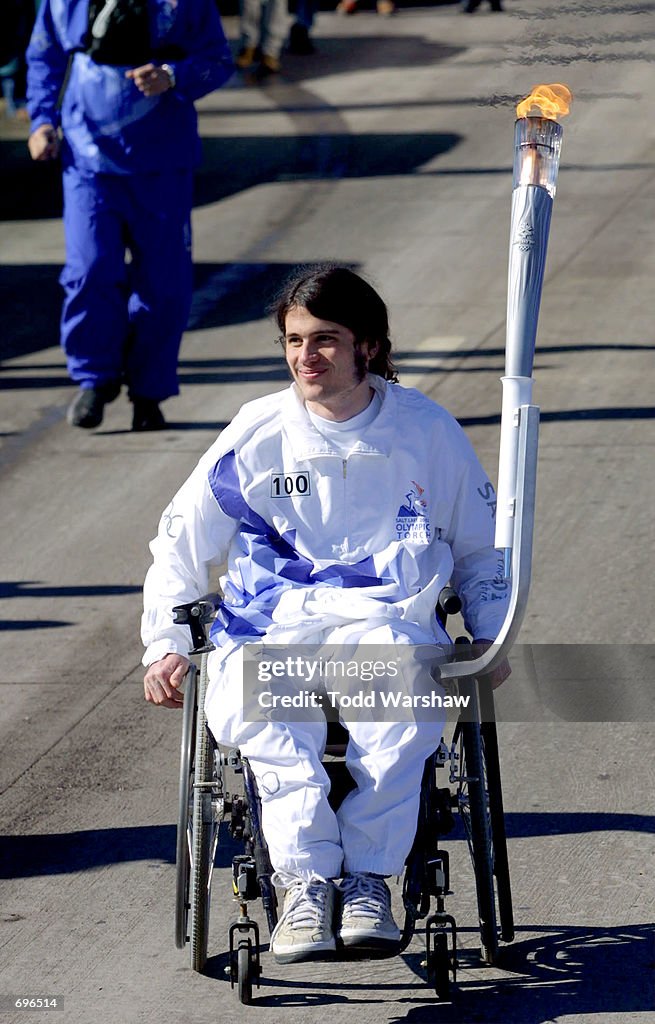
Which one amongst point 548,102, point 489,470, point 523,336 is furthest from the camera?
point 489,470

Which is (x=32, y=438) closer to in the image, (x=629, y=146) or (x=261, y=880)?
(x=261, y=880)

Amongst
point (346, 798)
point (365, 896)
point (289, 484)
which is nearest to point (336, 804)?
point (346, 798)

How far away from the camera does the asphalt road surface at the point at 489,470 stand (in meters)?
3.92

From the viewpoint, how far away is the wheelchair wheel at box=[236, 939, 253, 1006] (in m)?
3.70

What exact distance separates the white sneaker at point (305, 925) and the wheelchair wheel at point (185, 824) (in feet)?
0.97

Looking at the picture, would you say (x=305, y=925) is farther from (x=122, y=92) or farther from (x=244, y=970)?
(x=122, y=92)

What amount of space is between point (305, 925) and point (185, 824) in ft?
1.34

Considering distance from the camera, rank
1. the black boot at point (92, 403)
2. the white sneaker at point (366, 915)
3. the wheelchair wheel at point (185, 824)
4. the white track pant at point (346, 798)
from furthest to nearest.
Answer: the black boot at point (92, 403), the wheelchair wheel at point (185, 824), the white track pant at point (346, 798), the white sneaker at point (366, 915)

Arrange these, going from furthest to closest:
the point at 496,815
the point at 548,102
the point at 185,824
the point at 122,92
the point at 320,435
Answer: the point at 122,92 → the point at 320,435 → the point at 496,815 → the point at 185,824 → the point at 548,102

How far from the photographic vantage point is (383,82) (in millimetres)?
17891

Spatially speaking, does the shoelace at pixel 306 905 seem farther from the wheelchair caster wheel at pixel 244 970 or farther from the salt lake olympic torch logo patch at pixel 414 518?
the salt lake olympic torch logo patch at pixel 414 518

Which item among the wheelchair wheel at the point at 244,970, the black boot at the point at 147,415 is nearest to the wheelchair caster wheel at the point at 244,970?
the wheelchair wheel at the point at 244,970

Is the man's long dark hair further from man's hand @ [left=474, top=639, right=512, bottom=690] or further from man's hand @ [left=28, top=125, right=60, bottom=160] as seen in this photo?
man's hand @ [left=28, top=125, right=60, bottom=160]

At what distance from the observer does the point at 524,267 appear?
3361 millimetres
